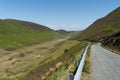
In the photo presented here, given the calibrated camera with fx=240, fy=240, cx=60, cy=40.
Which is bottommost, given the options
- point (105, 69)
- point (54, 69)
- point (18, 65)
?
point (18, 65)

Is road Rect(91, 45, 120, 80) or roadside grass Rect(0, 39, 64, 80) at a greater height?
road Rect(91, 45, 120, 80)

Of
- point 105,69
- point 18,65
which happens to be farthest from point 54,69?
point 18,65

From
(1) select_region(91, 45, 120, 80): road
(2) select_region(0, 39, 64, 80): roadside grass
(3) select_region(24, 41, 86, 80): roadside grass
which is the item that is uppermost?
(1) select_region(91, 45, 120, 80): road

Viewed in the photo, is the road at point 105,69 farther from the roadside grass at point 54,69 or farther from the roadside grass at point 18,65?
the roadside grass at point 18,65

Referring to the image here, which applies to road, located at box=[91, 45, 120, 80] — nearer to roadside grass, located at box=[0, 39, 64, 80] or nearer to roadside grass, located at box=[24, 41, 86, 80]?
roadside grass, located at box=[24, 41, 86, 80]

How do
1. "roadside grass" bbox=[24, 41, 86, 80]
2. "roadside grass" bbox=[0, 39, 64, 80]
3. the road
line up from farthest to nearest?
"roadside grass" bbox=[0, 39, 64, 80]
"roadside grass" bbox=[24, 41, 86, 80]
the road

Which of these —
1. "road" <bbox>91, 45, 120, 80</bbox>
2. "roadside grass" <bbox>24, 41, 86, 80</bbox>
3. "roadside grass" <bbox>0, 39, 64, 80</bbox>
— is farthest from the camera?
"roadside grass" <bbox>0, 39, 64, 80</bbox>

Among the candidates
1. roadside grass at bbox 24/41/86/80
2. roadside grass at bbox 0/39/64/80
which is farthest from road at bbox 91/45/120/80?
roadside grass at bbox 0/39/64/80

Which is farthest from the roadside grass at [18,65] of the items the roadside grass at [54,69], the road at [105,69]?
the road at [105,69]

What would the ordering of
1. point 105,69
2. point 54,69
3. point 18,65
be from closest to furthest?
point 105,69 → point 54,69 → point 18,65

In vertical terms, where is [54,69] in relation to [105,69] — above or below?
below

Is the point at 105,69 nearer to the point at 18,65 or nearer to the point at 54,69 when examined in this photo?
the point at 54,69

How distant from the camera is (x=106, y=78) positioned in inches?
591

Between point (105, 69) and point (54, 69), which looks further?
point (54, 69)
